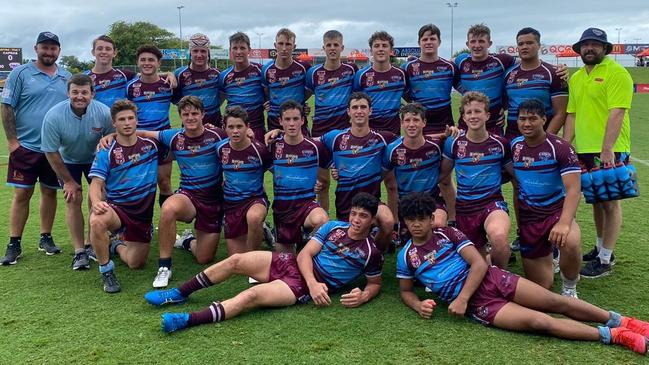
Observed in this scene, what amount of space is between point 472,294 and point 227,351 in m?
1.64

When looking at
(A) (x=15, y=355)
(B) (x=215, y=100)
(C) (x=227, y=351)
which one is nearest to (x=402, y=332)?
(C) (x=227, y=351)

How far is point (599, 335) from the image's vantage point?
3.20m

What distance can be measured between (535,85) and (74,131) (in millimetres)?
4234

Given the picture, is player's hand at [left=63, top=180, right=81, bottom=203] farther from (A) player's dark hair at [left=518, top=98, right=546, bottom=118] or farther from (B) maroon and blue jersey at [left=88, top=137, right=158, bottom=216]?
(A) player's dark hair at [left=518, top=98, right=546, bottom=118]

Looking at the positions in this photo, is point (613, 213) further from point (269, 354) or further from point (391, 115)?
point (269, 354)

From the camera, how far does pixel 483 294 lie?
3.57m

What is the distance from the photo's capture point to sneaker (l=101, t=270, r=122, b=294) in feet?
13.9

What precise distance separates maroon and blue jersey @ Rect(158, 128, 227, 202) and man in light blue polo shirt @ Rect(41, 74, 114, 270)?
25.6 inches

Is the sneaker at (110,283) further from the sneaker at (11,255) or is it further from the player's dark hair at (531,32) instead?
the player's dark hair at (531,32)

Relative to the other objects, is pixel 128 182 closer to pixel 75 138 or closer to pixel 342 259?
pixel 75 138

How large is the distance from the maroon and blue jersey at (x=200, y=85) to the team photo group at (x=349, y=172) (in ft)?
0.06

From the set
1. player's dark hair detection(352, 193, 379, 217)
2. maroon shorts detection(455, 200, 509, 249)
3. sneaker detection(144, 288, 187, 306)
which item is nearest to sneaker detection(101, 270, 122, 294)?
sneaker detection(144, 288, 187, 306)

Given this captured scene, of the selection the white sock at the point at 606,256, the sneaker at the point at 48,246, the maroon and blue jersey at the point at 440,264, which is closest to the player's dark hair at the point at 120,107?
the sneaker at the point at 48,246

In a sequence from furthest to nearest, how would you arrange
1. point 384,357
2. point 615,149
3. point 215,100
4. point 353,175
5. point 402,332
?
point 215,100
point 353,175
point 615,149
point 402,332
point 384,357
